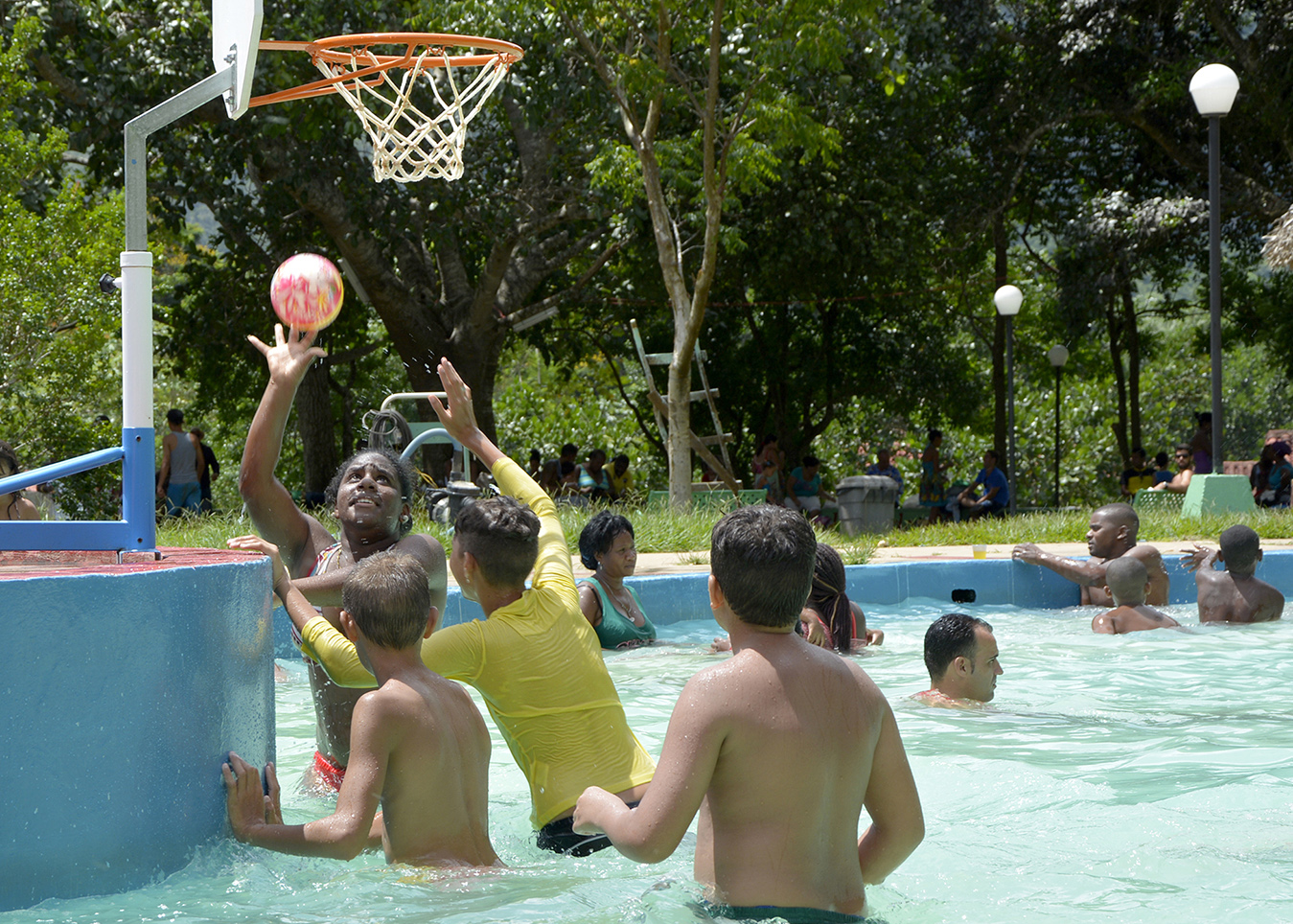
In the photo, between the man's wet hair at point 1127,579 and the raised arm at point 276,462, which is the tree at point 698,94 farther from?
the raised arm at point 276,462

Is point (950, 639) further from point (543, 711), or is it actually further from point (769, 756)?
point (769, 756)

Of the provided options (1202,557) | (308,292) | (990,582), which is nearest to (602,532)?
(308,292)

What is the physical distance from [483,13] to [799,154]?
7.10 meters

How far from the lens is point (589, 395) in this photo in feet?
114

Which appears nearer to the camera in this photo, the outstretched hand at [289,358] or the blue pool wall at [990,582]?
the outstretched hand at [289,358]

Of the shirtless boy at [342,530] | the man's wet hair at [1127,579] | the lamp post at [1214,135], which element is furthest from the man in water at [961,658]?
the lamp post at [1214,135]

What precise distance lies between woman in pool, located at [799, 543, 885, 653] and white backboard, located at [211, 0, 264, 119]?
158 inches

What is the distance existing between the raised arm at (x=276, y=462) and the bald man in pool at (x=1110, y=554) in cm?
624

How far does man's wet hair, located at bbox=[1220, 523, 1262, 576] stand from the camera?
28.6 ft

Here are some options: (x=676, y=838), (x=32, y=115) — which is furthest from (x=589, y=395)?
(x=676, y=838)

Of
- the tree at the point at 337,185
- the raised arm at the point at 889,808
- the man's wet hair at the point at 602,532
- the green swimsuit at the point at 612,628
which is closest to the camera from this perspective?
the raised arm at the point at 889,808

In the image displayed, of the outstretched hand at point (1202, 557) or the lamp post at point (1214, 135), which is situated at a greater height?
the lamp post at point (1214, 135)

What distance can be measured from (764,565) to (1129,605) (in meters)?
6.90

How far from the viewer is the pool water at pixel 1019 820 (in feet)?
11.6
